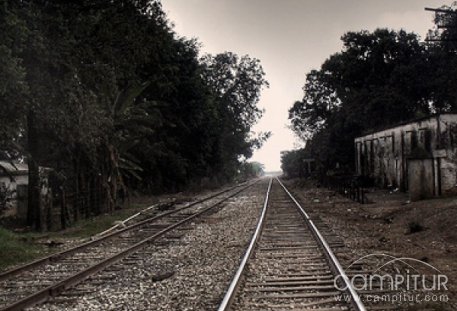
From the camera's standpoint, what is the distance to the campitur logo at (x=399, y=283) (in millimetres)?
6723

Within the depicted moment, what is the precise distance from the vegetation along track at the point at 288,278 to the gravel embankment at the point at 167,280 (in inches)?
12.5

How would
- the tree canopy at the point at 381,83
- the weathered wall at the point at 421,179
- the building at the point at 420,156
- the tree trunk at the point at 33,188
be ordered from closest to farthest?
the tree trunk at the point at 33,188, the weathered wall at the point at 421,179, the building at the point at 420,156, the tree canopy at the point at 381,83

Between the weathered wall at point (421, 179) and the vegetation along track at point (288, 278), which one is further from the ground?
the weathered wall at point (421, 179)

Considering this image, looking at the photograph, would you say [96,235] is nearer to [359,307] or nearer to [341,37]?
[359,307]

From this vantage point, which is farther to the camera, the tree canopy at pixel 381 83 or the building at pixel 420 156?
the tree canopy at pixel 381 83

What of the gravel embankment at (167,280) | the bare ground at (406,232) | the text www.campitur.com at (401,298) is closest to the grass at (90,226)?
the gravel embankment at (167,280)

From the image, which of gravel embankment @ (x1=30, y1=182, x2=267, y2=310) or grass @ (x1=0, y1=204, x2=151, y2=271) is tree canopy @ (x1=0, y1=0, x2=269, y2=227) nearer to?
grass @ (x1=0, y1=204, x2=151, y2=271)

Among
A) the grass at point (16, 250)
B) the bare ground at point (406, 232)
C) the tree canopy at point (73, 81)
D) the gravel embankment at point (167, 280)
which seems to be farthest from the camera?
the tree canopy at point (73, 81)

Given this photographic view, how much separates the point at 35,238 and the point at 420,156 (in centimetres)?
1593

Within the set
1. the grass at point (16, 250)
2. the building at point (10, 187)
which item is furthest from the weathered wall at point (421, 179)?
the building at point (10, 187)

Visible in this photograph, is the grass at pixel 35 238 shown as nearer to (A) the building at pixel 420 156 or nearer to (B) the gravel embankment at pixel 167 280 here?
(B) the gravel embankment at pixel 167 280

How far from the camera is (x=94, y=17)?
17.2 m

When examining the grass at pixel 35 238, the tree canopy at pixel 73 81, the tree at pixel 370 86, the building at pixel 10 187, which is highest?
the tree at pixel 370 86

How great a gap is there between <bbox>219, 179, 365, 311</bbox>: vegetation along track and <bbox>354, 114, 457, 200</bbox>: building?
10.5 metres
